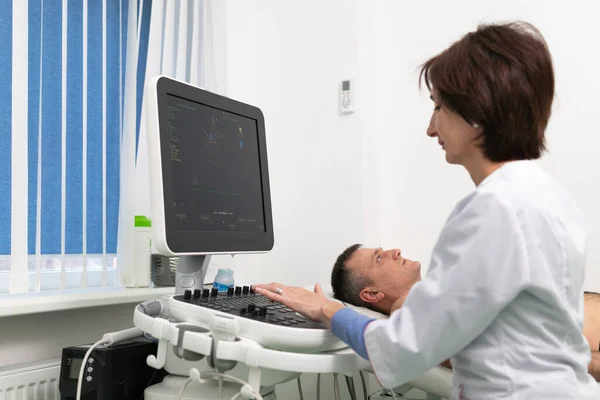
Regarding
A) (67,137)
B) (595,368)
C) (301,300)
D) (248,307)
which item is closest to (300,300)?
(301,300)

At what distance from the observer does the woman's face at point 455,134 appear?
0.99 metres


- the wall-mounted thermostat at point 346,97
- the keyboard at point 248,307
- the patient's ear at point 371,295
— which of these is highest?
the wall-mounted thermostat at point 346,97

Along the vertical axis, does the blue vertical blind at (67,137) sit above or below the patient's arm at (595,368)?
above

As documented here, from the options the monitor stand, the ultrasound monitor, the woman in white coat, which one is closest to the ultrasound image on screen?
the ultrasound monitor

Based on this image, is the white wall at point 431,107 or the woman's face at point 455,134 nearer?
the woman's face at point 455,134

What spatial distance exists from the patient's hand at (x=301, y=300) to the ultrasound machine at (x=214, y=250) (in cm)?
2

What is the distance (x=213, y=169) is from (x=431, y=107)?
3.69 feet

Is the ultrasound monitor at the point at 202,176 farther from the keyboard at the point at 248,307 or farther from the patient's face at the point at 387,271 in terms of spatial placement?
the patient's face at the point at 387,271

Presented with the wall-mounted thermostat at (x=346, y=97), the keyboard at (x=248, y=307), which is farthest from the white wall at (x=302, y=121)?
the keyboard at (x=248, y=307)

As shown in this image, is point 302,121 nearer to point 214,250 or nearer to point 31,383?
point 214,250

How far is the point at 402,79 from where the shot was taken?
2.26 metres

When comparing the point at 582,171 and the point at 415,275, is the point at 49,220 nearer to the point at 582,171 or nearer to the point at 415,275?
the point at 415,275

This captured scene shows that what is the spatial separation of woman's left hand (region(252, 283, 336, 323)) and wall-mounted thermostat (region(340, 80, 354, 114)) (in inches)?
43.7

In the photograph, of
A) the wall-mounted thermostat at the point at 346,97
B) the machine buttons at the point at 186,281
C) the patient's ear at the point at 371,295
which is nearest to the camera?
the machine buttons at the point at 186,281
